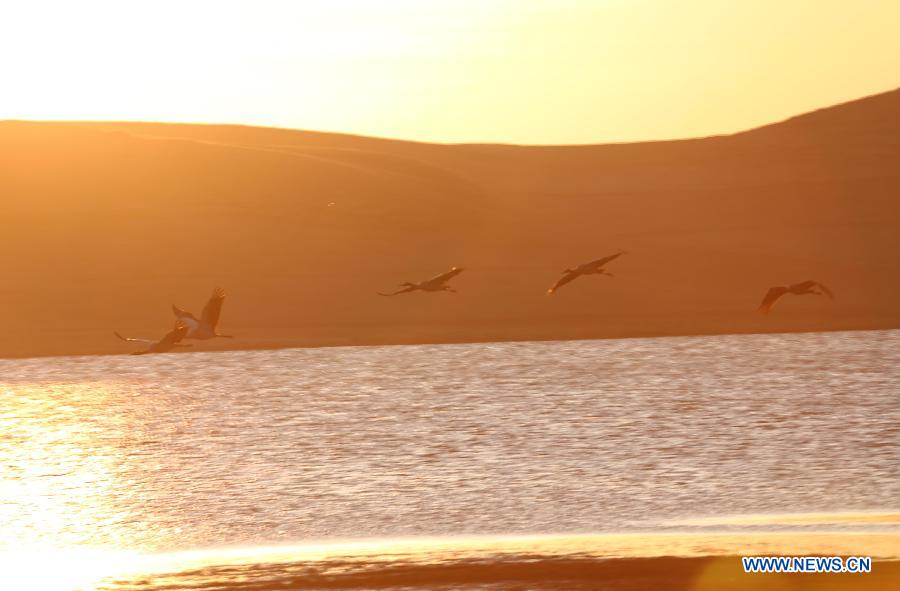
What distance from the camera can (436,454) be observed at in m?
27.4

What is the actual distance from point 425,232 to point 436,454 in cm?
9555

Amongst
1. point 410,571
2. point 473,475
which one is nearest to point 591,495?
point 473,475

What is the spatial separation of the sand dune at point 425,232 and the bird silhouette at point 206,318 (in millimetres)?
49342

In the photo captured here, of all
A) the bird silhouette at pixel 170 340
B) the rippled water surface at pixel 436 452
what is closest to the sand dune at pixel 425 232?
the rippled water surface at pixel 436 452

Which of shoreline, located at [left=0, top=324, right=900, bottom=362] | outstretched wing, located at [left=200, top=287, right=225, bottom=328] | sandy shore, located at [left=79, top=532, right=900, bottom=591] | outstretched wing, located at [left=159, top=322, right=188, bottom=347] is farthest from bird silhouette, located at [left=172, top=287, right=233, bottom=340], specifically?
shoreline, located at [left=0, top=324, right=900, bottom=362]

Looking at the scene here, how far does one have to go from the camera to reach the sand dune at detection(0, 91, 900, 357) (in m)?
99.1

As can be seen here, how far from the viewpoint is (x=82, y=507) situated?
21.5 meters

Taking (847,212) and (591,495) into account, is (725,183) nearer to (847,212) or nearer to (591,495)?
(847,212)

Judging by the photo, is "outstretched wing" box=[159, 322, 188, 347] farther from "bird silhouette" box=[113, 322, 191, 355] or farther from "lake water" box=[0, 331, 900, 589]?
"lake water" box=[0, 331, 900, 589]

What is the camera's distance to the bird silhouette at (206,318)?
36031mm

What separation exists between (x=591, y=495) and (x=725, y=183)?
13281 centimetres

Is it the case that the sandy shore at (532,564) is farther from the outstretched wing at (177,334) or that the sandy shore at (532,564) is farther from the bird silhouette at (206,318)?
the outstretched wing at (177,334)

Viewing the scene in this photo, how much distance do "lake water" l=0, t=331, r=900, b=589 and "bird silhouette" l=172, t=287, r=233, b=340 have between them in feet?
6.48

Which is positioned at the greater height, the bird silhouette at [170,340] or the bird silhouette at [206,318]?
the bird silhouette at [206,318]
